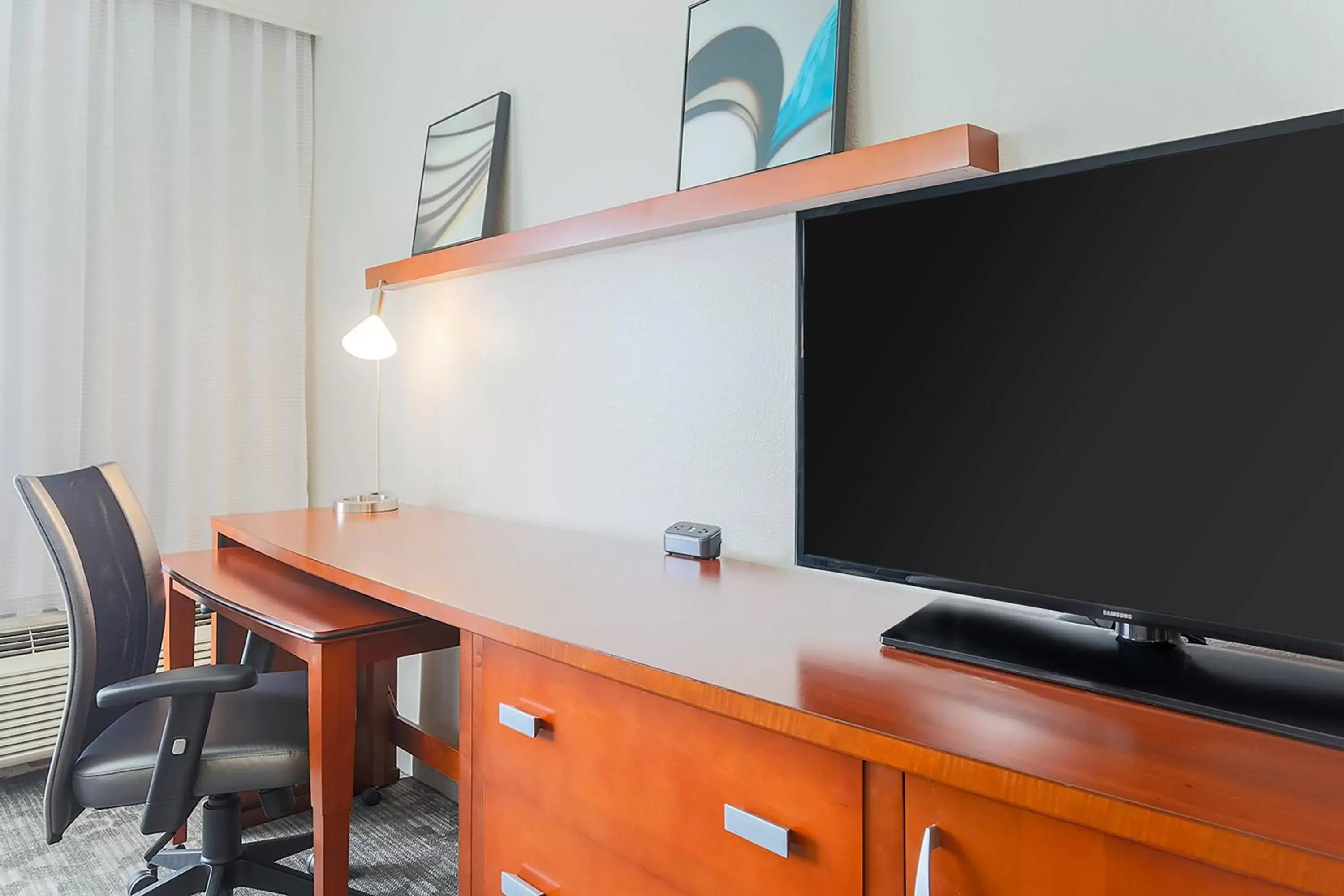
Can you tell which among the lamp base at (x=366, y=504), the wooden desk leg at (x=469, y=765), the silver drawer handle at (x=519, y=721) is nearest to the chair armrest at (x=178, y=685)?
the wooden desk leg at (x=469, y=765)

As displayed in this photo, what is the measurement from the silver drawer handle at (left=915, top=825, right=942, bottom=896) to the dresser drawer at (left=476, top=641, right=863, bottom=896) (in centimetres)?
7

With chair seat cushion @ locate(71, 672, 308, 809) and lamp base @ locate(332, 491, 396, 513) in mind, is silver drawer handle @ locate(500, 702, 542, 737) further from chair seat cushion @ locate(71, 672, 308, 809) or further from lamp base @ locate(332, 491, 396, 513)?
lamp base @ locate(332, 491, 396, 513)

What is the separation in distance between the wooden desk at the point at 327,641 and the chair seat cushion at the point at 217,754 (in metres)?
0.06

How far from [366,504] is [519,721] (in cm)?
141

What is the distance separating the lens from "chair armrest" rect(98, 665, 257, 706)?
1489 millimetres

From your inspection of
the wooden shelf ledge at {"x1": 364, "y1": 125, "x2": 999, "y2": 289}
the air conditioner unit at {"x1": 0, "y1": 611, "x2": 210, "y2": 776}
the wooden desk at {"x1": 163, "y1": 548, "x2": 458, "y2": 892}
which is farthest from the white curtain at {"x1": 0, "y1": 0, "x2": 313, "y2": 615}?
the wooden shelf ledge at {"x1": 364, "y1": 125, "x2": 999, "y2": 289}

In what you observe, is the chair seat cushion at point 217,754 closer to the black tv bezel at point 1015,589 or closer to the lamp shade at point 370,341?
the lamp shade at point 370,341

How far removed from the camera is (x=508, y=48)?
7.45 ft

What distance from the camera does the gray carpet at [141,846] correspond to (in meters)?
2.00

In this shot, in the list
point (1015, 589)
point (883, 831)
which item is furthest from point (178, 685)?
point (1015, 589)

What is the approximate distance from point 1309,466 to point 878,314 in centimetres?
50

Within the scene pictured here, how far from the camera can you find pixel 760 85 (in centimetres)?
156

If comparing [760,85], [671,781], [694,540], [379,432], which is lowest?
[671,781]

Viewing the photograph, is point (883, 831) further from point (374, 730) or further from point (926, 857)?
point (374, 730)
